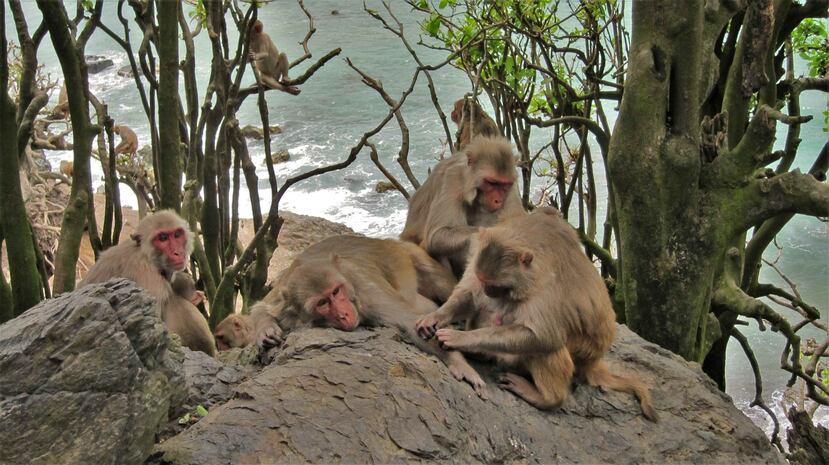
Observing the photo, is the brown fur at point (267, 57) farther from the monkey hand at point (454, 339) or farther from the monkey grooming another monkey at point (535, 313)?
the monkey hand at point (454, 339)

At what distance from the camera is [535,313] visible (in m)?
3.79

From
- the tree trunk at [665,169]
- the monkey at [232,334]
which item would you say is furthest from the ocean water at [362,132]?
the monkey at [232,334]

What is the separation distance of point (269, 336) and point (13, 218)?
8.22ft

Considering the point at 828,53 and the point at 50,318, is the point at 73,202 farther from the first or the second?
the point at 828,53

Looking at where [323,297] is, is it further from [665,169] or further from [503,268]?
[665,169]

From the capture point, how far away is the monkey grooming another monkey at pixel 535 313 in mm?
3814

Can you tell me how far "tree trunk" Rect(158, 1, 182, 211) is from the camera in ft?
18.8

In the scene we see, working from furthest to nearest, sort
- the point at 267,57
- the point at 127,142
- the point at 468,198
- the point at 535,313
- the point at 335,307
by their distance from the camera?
the point at 267,57 → the point at 127,142 → the point at 468,198 → the point at 335,307 → the point at 535,313

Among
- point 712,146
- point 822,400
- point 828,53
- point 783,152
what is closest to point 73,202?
point 712,146

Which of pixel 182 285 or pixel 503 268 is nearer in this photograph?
pixel 503 268

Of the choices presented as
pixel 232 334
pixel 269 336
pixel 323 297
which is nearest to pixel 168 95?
pixel 232 334

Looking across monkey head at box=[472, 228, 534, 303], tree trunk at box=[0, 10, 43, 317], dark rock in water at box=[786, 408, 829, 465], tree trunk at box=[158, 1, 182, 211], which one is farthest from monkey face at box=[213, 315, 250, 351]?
dark rock in water at box=[786, 408, 829, 465]

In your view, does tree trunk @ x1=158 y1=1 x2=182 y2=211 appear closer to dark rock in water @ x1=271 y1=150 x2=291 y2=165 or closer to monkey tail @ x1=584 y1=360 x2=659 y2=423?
monkey tail @ x1=584 y1=360 x2=659 y2=423

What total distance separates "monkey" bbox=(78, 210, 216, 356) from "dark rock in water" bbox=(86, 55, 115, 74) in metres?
13.1
